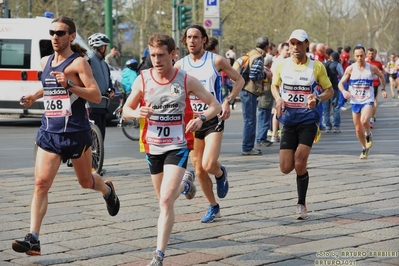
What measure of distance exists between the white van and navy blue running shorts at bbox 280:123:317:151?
41.3ft

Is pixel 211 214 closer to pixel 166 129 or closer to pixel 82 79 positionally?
pixel 166 129

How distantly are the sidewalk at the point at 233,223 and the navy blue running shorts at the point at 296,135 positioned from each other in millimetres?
670

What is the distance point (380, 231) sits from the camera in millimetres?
8016

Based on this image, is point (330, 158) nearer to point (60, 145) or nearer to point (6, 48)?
point (60, 145)

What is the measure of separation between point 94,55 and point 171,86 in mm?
5521

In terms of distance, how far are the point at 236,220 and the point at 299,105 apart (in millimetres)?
1364

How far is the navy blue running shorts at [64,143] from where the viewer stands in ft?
24.3

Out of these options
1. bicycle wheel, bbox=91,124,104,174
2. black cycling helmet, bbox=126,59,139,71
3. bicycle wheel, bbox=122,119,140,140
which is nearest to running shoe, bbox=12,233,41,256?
bicycle wheel, bbox=91,124,104,174

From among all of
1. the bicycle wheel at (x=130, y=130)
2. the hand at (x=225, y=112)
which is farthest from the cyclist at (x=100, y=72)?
the bicycle wheel at (x=130, y=130)

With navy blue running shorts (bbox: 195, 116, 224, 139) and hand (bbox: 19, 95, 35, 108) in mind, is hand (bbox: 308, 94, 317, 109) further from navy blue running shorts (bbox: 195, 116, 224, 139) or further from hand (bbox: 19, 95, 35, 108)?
hand (bbox: 19, 95, 35, 108)

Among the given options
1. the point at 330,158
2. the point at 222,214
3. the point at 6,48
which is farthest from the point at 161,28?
the point at 222,214

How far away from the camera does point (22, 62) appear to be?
21.3 meters

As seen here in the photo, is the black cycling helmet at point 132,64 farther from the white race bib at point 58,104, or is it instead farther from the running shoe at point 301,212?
the white race bib at point 58,104

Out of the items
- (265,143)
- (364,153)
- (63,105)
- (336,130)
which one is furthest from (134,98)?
Answer: (336,130)
